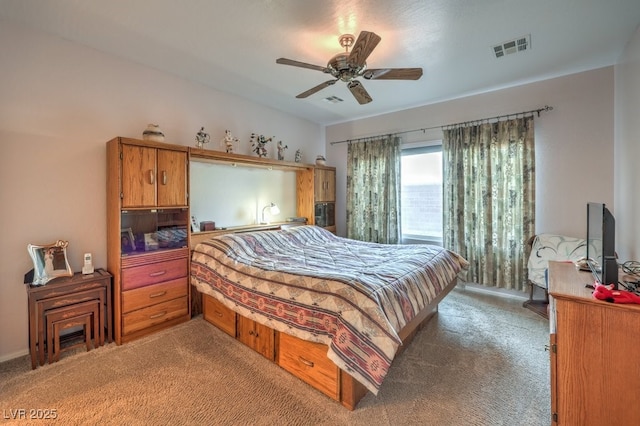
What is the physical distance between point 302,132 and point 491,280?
3772mm

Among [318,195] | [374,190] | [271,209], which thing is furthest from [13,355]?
[374,190]

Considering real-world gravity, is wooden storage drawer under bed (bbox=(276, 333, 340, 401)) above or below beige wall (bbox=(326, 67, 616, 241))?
below

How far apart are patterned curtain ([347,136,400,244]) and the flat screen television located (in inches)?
103

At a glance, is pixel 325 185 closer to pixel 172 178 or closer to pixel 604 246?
pixel 172 178

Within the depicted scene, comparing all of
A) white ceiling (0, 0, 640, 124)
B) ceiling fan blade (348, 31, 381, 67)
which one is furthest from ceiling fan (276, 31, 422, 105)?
white ceiling (0, 0, 640, 124)

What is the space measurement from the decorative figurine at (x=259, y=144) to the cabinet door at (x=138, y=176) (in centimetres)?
148

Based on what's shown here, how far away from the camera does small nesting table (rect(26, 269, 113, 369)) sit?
214 centimetres

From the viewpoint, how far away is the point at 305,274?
7.04ft

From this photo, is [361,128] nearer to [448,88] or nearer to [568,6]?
[448,88]

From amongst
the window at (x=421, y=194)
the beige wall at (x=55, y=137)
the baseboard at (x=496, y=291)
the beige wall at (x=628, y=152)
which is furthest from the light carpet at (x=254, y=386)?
the window at (x=421, y=194)

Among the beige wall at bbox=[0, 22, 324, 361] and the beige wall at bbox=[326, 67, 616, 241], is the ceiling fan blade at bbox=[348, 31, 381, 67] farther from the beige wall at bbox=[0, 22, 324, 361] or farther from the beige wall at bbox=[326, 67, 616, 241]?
the beige wall at bbox=[326, 67, 616, 241]

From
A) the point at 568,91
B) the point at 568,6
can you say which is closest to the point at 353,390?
the point at 568,6

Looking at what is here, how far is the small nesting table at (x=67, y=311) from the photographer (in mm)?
2145

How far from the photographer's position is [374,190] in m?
4.63
